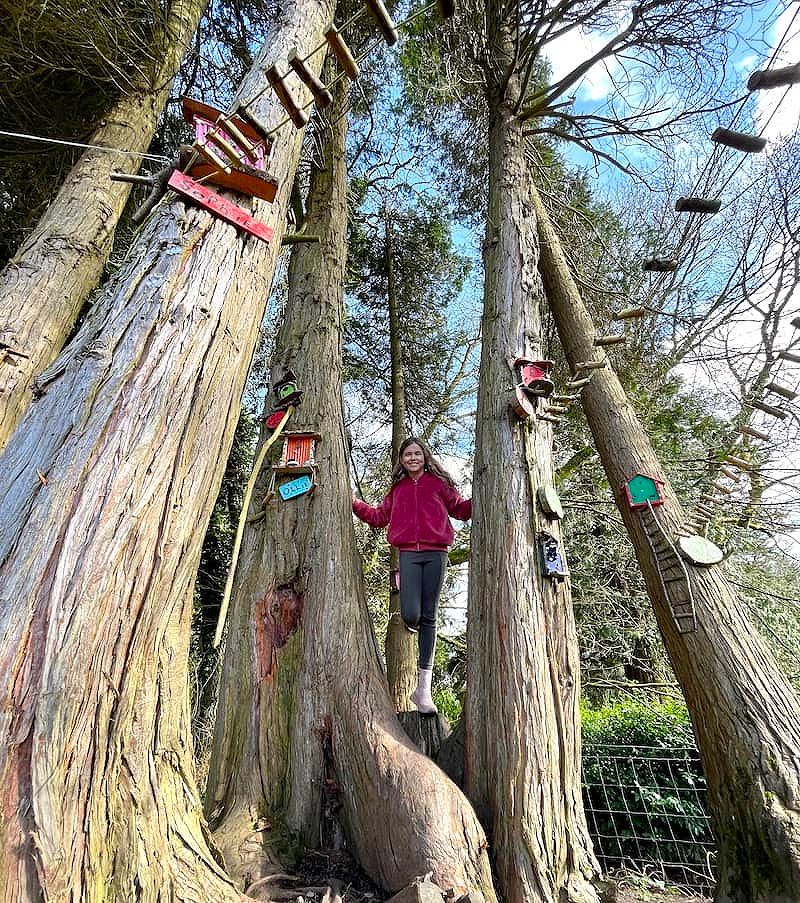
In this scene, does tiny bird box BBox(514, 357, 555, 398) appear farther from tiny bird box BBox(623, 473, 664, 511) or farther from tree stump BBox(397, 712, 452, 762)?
tree stump BBox(397, 712, 452, 762)

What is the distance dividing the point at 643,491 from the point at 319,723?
265 cm

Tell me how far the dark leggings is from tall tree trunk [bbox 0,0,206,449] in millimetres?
2569

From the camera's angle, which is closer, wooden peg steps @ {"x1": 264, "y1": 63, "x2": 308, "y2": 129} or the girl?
wooden peg steps @ {"x1": 264, "y1": 63, "x2": 308, "y2": 129}

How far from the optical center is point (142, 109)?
16.1 ft

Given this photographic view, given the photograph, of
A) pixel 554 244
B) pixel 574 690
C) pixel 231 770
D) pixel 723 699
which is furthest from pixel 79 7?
pixel 723 699

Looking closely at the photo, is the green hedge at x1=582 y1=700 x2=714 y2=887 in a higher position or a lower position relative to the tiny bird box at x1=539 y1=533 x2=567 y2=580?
lower

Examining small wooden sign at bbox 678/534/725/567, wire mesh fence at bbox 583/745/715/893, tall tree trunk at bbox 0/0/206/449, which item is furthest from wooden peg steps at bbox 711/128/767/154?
wire mesh fence at bbox 583/745/715/893

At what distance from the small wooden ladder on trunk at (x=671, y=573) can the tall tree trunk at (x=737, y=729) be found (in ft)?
0.10

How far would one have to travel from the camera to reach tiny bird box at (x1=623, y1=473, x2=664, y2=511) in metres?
3.76

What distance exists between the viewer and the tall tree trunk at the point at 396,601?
4430mm

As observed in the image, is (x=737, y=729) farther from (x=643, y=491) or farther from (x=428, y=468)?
(x=428, y=468)

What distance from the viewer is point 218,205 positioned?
200 cm

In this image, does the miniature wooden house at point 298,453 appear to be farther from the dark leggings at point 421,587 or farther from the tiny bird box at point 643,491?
the tiny bird box at point 643,491

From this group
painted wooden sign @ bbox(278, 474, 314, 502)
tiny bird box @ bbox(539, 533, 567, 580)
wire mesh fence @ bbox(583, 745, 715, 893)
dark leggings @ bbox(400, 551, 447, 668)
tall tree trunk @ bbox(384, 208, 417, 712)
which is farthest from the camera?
wire mesh fence @ bbox(583, 745, 715, 893)
